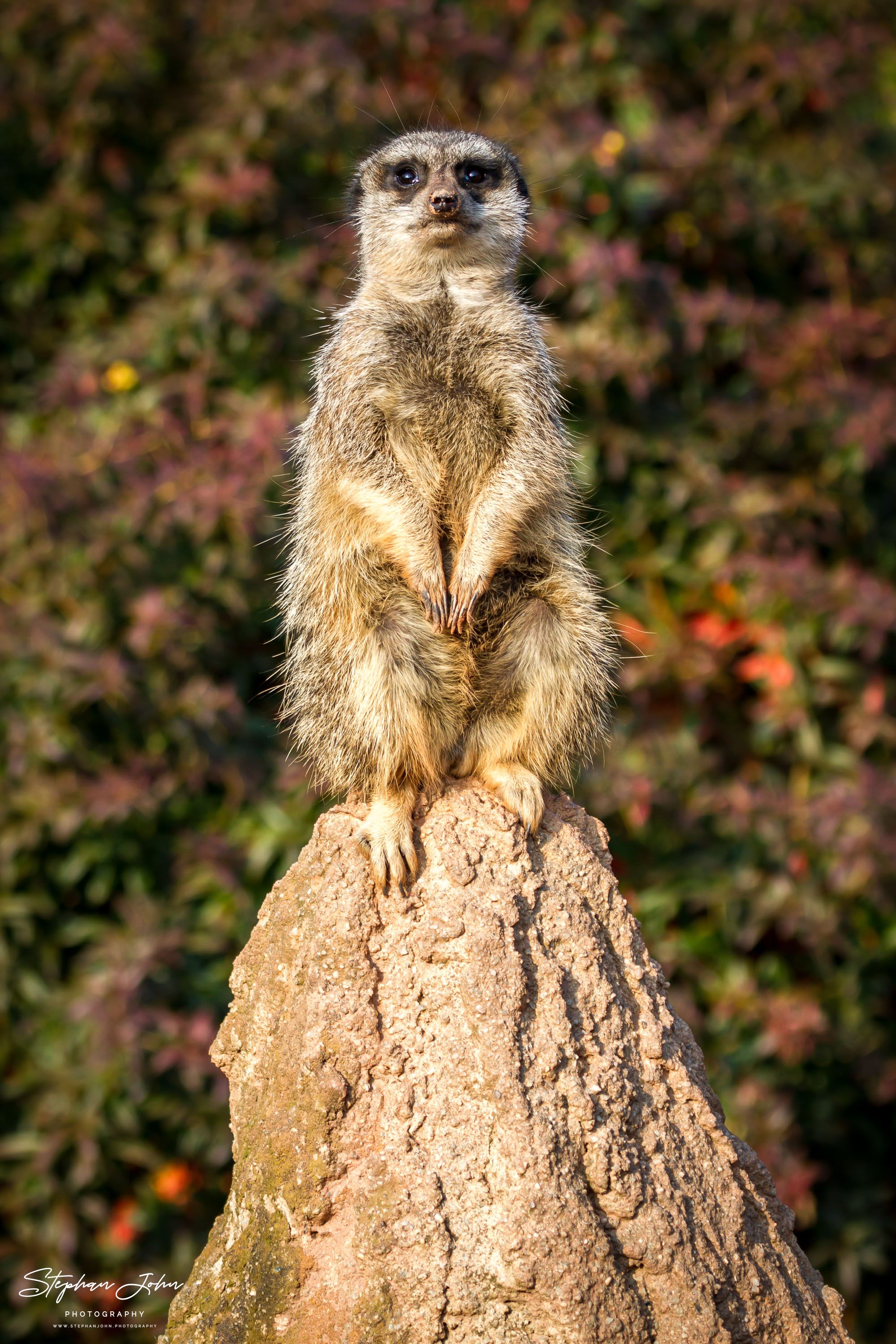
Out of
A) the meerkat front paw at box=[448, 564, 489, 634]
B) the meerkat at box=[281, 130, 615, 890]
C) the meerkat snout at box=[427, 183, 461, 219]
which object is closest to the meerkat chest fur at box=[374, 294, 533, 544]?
the meerkat at box=[281, 130, 615, 890]

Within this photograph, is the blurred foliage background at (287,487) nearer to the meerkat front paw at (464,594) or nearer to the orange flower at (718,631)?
the orange flower at (718,631)

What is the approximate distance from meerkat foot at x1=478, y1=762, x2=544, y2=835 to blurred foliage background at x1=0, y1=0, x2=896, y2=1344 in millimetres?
1736

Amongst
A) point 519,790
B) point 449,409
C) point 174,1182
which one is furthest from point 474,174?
point 174,1182

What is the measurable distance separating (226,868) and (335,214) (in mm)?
2823

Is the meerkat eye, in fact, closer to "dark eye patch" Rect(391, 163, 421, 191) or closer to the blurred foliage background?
"dark eye patch" Rect(391, 163, 421, 191)

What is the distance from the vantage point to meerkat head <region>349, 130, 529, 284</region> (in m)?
3.52

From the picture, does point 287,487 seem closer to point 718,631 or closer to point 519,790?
point 718,631

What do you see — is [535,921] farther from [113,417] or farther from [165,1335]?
[113,417]

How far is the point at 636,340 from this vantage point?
5.14 meters

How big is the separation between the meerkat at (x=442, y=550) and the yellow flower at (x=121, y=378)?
200cm

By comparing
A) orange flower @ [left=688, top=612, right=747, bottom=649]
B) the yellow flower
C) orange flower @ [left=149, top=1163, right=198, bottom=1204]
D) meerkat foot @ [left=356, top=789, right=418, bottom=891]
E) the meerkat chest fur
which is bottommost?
orange flower @ [left=149, top=1163, right=198, bottom=1204]

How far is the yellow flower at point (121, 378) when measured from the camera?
17.4 ft

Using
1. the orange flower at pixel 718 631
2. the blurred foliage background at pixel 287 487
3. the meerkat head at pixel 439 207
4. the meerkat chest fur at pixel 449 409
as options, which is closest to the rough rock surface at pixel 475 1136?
the meerkat chest fur at pixel 449 409

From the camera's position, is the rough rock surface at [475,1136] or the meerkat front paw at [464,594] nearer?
the rough rock surface at [475,1136]
